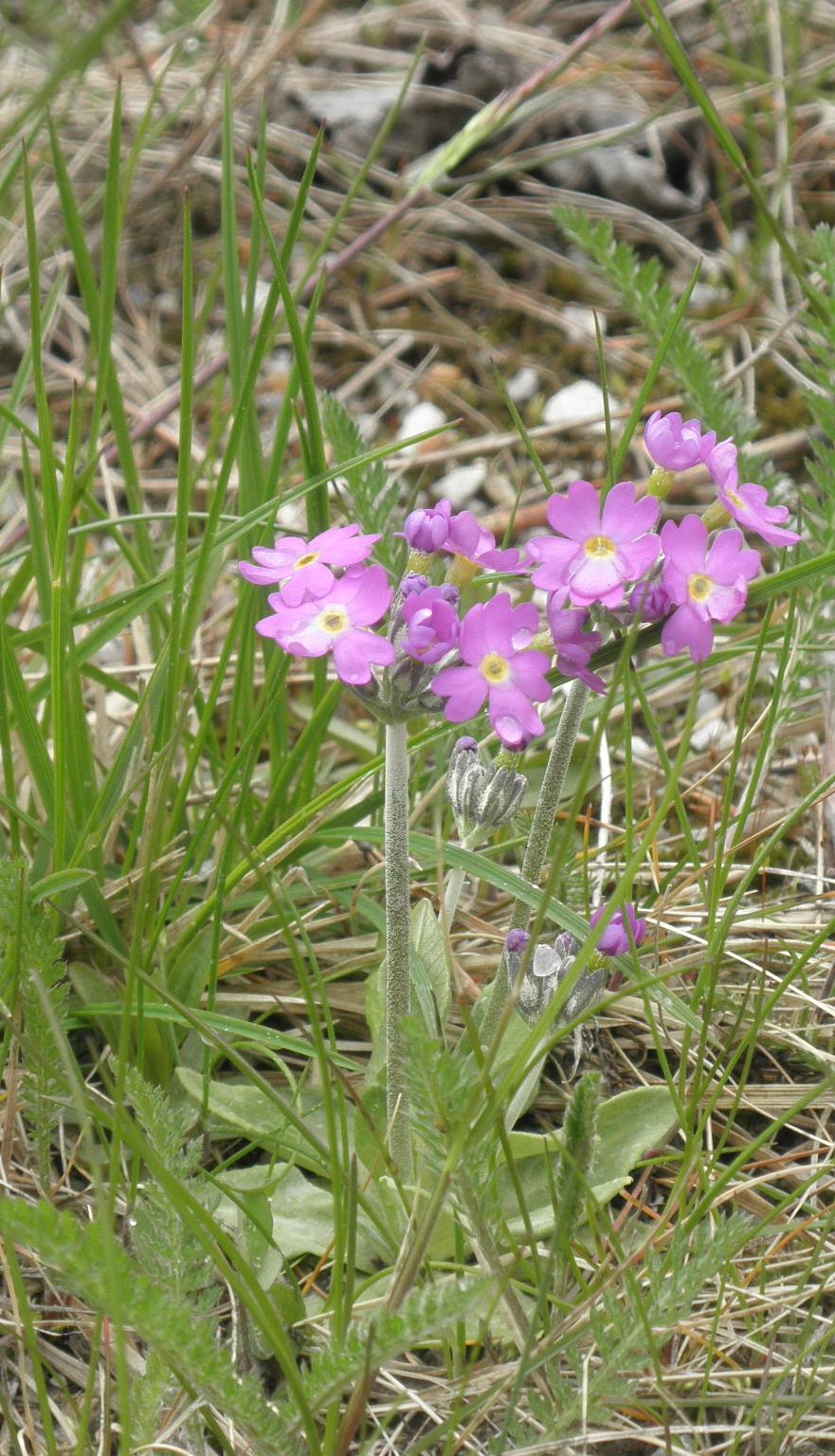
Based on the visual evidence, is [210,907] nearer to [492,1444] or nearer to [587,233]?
[492,1444]

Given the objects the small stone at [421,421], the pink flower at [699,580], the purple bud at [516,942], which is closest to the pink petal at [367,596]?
the pink flower at [699,580]

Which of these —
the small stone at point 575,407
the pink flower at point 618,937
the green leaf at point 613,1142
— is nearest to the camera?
the pink flower at point 618,937

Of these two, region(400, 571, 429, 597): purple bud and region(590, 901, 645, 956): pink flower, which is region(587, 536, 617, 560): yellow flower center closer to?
region(400, 571, 429, 597): purple bud

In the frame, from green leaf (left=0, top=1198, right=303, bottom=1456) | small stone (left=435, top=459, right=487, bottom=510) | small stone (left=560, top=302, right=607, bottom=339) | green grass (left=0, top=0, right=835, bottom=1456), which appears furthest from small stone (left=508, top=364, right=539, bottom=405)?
green leaf (left=0, top=1198, right=303, bottom=1456)

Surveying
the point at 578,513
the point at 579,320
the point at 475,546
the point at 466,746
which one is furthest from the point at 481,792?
the point at 579,320

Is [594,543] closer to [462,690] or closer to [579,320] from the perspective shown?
[462,690]

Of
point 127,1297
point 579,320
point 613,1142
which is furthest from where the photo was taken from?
point 579,320

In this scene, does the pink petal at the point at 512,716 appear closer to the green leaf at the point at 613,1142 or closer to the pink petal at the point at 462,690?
the pink petal at the point at 462,690
